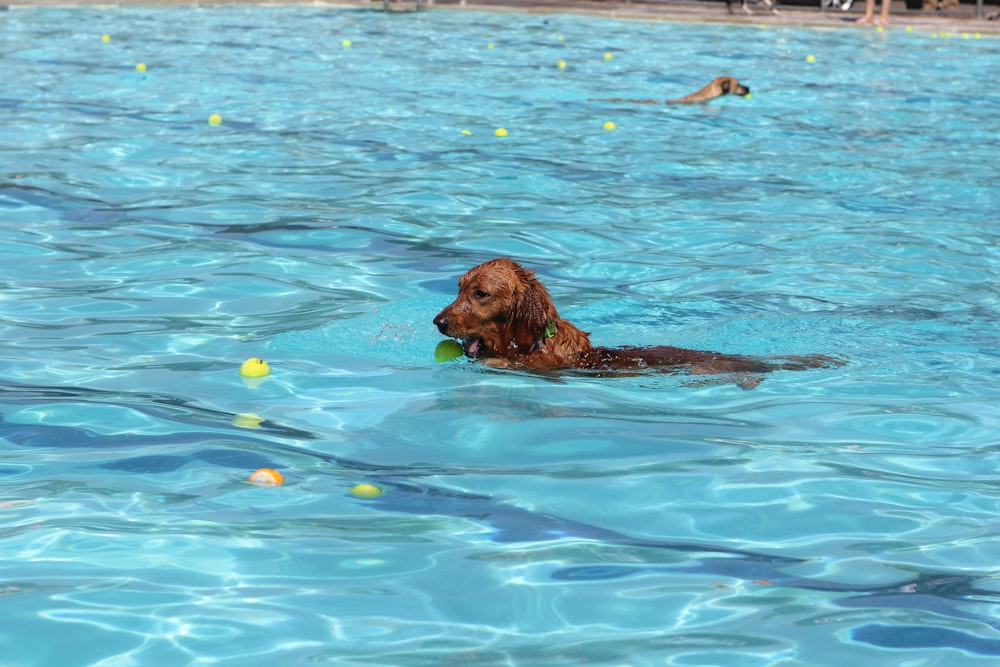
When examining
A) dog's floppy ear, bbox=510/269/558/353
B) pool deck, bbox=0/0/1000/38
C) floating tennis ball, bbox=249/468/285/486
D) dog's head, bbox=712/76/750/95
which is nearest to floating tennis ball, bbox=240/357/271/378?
dog's floppy ear, bbox=510/269/558/353

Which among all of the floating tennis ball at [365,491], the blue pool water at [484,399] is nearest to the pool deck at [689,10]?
the blue pool water at [484,399]

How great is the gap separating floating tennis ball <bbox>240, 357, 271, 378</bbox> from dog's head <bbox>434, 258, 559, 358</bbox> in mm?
856

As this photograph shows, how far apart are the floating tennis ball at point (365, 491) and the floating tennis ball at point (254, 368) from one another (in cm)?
155

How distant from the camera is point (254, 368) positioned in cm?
608

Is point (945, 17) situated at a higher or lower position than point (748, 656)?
higher

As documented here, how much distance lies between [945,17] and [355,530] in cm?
2604

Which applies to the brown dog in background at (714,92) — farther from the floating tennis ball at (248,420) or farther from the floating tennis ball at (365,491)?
the floating tennis ball at (365,491)

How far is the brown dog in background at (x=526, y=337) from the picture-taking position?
6.13 m

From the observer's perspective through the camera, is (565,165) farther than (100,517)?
Yes

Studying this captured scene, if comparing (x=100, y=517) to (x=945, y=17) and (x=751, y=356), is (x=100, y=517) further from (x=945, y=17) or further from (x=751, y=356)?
(x=945, y=17)

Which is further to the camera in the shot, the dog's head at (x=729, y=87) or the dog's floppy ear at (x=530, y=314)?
the dog's head at (x=729, y=87)

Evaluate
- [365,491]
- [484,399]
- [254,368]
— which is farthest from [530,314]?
[365,491]

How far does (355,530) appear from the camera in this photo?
432 cm

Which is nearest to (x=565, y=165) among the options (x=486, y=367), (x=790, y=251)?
(x=790, y=251)
